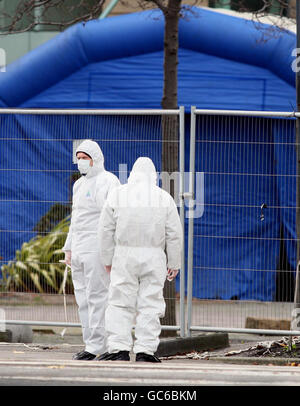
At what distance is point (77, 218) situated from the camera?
9.21 metres

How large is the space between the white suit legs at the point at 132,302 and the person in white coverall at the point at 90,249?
626 mm

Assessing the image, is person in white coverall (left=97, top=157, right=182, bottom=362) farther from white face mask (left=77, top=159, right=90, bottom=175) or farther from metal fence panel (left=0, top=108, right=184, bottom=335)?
metal fence panel (left=0, top=108, right=184, bottom=335)

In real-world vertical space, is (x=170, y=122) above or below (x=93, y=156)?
above

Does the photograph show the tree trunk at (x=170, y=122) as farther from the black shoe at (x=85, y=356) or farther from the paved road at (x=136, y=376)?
the paved road at (x=136, y=376)

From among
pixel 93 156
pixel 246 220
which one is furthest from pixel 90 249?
pixel 246 220

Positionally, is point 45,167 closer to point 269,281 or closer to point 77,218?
point 77,218

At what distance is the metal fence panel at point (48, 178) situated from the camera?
1044 centimetres

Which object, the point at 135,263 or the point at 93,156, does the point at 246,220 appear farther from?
the point at 135,263

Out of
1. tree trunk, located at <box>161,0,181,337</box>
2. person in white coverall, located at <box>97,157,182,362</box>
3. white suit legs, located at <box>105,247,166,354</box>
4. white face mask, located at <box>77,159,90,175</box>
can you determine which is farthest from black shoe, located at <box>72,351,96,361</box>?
white face mask, located at <box>77,159,90,175</box>

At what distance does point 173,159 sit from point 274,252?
1.47m

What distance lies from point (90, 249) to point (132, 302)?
2.75 ft

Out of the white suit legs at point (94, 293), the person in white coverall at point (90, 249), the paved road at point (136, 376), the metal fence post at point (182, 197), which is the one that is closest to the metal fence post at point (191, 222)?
the metal fence post at point (182, 197)

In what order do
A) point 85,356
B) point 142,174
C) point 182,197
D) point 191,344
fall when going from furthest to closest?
1. point 191,344
2. point 182,197
3. point 85,356
4. point 142,174

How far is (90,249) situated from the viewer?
29.9 ft
